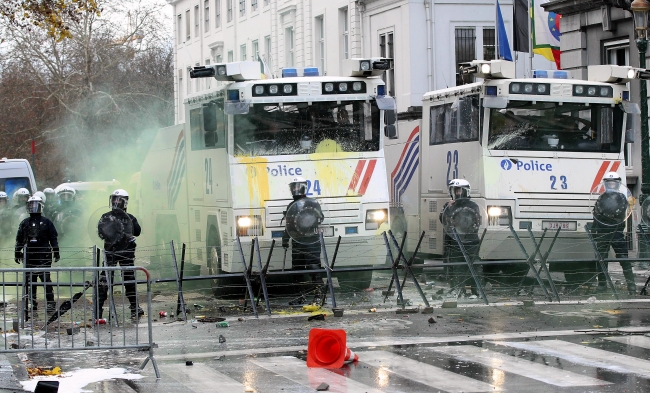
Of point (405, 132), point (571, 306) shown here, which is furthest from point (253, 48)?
point (571, 306)

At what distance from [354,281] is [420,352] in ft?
22.1

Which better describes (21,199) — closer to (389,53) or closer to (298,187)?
(298,187)

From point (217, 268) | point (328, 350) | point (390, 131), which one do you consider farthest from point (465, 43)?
point (328, 350)

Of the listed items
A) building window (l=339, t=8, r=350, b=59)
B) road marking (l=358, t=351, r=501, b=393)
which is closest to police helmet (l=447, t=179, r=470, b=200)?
road marking (l=358, t=351, r=501, b=393)

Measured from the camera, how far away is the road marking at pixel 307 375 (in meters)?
9.29

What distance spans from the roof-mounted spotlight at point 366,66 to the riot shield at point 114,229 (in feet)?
13.0

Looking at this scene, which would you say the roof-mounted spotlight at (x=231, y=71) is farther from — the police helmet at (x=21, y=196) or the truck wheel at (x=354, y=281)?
the police helmet at (x=21, y=196)

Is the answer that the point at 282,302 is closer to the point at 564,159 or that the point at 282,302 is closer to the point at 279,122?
the point at 279,122

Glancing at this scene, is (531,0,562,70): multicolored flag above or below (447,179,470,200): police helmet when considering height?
above

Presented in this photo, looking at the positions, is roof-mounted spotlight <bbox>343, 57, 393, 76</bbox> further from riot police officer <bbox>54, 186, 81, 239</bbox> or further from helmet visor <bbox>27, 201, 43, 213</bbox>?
riot police officer <bbox>54, 186, 81, 239</bbox>

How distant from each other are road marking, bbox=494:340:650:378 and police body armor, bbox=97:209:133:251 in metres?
6.11

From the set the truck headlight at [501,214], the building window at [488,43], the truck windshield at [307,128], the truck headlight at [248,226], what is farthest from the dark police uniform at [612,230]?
the building window at [488,43]

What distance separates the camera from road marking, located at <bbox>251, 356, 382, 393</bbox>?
929 cm

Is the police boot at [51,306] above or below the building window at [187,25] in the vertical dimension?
below
